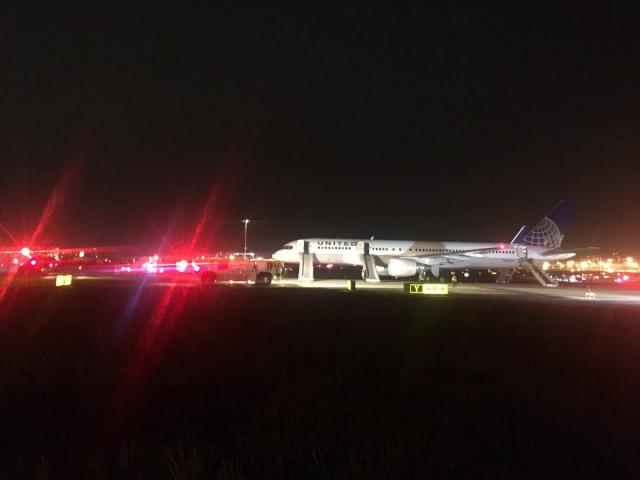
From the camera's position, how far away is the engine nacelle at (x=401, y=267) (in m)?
53.1

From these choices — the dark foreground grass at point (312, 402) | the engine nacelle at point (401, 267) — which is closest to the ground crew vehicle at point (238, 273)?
the engine nacelle at point (401, 267)

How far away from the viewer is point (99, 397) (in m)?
8.29

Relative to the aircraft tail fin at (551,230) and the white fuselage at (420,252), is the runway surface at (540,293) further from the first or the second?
the aircraft tail fin at (551,230)

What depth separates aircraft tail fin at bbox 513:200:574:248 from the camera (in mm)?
67000

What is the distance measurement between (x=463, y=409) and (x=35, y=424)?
18.5ft

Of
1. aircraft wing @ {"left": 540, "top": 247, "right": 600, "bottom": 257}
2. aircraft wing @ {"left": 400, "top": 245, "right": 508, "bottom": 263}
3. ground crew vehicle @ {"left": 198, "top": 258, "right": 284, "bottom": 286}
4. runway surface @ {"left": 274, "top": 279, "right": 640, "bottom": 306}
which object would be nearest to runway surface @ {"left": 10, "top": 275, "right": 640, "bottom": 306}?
runway surface @ {"left": 274, "top": 279, "right": 640, "bottom": 306}

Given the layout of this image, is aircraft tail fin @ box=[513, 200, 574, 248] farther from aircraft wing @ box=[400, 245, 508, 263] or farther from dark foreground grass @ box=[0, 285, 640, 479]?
dark foreground grass @ box=[0, 285, 640, 479]

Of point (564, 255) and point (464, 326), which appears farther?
point (564, 255)

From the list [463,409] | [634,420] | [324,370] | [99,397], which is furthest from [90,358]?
[634,420]

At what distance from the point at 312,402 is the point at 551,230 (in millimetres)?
66417

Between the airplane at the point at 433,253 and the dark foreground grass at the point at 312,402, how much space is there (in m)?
37.5

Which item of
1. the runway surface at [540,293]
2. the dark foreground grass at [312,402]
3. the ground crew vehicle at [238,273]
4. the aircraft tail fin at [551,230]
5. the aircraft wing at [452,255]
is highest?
the aircraft tail fin at [551,230]

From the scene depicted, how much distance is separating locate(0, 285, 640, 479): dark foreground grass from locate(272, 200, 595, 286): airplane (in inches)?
1476

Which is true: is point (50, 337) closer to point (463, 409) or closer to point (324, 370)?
point (324, 370)
